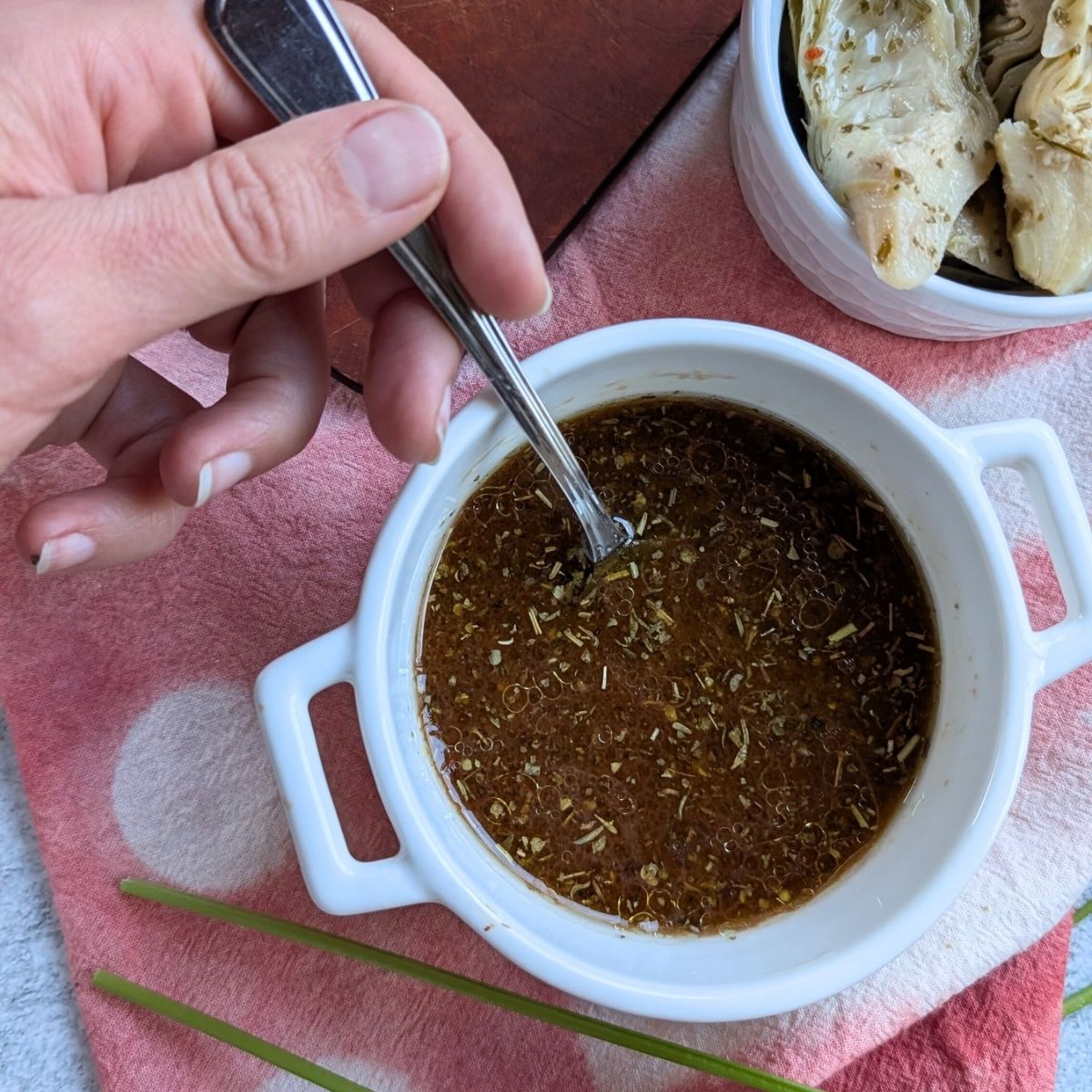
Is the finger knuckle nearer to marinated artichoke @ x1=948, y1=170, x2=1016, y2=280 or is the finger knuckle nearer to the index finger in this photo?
the index finger

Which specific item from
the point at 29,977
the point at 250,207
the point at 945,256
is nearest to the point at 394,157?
the point at 250,207

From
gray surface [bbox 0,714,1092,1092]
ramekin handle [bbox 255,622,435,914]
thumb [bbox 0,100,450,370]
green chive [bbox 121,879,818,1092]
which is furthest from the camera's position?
gray surface [bbox 0,714,1092,1092]

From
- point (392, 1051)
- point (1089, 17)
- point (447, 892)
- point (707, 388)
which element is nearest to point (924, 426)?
point (707, 388)

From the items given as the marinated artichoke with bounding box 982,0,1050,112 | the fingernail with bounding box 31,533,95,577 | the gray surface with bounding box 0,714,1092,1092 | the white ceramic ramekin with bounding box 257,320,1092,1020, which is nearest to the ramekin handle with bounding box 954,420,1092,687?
the white ceramic ramekin with bounding box 257,320,1092,1020

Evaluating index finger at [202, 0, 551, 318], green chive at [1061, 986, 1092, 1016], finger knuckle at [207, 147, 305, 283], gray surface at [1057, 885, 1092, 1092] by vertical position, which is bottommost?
gray surface at [1057, 885, 1092, 1092]

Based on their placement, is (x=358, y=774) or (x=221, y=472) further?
(x=358, y=774)

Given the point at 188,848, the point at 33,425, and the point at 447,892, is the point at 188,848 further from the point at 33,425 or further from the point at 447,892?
the point at 33,425

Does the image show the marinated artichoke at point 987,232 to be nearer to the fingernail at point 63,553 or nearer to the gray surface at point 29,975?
the fingernail at point 63,553

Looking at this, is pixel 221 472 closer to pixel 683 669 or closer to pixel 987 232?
pixel 683 669
